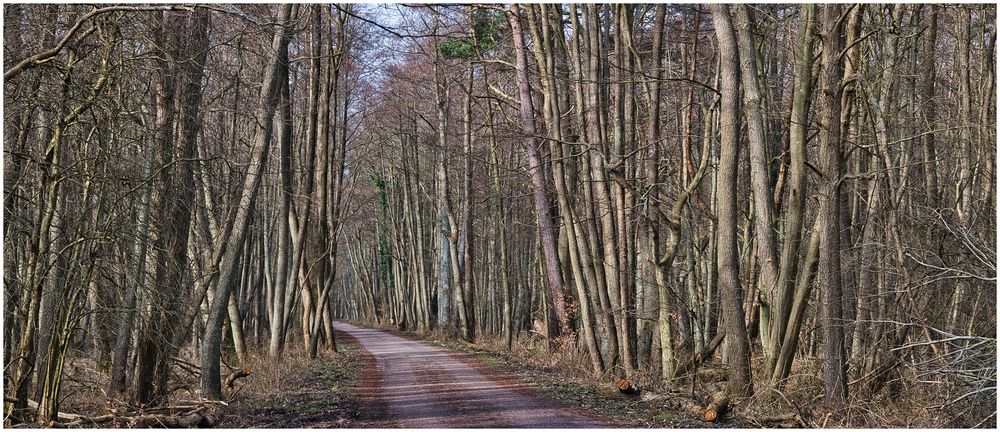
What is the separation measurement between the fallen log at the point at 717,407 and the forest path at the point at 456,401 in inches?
52.8

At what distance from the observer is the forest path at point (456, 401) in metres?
10.6

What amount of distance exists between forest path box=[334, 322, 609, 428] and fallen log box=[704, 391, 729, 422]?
52.8 inches

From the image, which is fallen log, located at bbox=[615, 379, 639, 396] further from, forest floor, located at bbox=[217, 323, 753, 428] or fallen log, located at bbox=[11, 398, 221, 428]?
fallen log, located at bbox=[11, 398, 221, 428]

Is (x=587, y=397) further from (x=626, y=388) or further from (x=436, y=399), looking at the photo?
(x=436, y=399)

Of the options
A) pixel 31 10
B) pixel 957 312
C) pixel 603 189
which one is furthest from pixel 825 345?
pixel 31 10

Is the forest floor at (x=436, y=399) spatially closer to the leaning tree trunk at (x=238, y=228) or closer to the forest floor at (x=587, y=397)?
the forest floor at (x=587, y=397)

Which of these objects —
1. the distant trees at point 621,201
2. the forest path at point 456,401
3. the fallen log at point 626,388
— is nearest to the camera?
the distant trees at point 621,201

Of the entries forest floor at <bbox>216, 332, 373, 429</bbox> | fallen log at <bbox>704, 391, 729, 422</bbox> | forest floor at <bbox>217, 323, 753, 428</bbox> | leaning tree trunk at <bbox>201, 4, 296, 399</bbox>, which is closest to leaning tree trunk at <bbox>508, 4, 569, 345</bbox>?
forest floor at <bbox>217, 323, 753, 428</bbox>

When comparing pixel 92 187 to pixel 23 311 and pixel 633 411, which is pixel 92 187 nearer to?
pixel 23 311

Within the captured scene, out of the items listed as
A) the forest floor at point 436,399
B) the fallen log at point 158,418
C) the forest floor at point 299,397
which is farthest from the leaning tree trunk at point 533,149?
the fallen log at point 158,418

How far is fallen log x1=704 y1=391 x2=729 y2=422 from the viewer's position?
1080 centimetres

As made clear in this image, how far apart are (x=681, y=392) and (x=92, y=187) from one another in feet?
26.8

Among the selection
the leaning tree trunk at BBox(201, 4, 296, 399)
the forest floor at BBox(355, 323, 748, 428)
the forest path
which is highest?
the leaning tree trunk at BBox(201, 4, 296, 399)

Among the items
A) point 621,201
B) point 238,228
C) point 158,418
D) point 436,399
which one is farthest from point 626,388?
point 158,418
